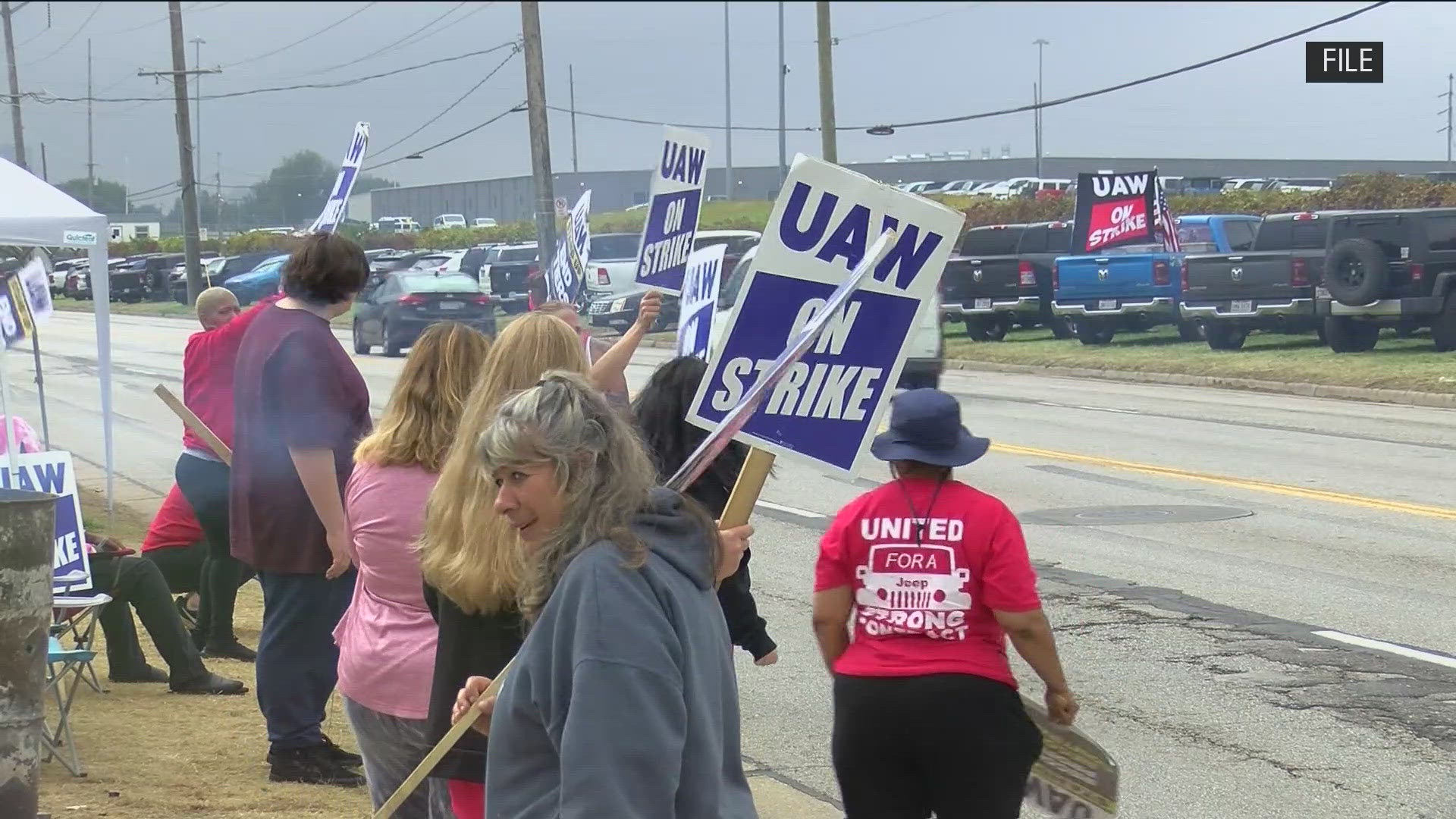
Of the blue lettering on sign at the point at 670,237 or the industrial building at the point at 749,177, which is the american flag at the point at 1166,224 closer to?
the blue lettering on sign at the point at 670,237

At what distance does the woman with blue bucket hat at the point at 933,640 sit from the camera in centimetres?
411

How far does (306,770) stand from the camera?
6207mm

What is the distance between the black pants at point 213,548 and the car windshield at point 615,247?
86.2 feet

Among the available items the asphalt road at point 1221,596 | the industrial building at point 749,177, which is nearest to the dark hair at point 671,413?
the asphalt road at point 1221,596

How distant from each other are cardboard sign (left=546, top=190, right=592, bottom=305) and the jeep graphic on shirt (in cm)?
665

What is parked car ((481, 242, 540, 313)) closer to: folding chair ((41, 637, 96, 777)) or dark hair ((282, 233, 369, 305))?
folding chair ((41, 637, 96, 777))

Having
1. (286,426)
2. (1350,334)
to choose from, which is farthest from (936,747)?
(1350,334)

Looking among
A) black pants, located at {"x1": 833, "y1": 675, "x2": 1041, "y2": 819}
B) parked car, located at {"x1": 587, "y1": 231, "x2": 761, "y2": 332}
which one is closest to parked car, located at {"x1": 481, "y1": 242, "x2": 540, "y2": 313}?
parked car, located at {"x1": 587, "y1": 231, "x2": 761, "y2": 332}

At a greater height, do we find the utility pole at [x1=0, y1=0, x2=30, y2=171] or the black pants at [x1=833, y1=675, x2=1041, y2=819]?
the utility pole at [x1=0, y1=0, x2=30, y2=171]

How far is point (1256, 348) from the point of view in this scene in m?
26.2

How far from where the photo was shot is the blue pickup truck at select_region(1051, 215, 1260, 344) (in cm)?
2723

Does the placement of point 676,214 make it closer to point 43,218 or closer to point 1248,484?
point 43,218

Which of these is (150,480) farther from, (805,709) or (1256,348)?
(1256,348)

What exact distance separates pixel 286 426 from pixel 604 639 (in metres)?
3.50
